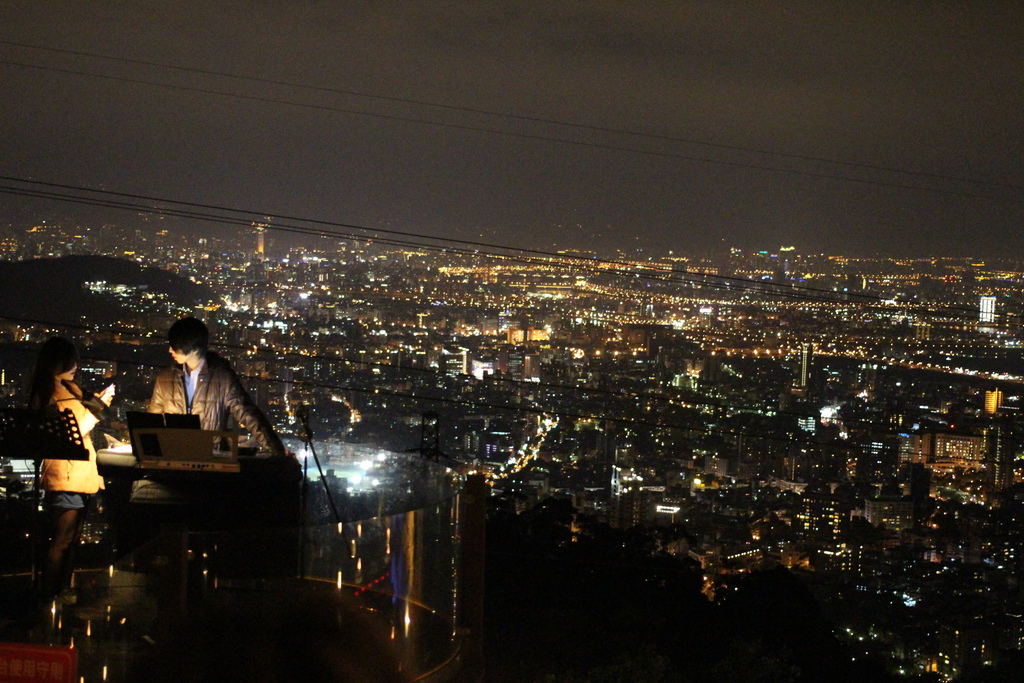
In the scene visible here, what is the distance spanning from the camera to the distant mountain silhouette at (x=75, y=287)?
22.5m

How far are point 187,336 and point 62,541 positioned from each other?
1500 mm

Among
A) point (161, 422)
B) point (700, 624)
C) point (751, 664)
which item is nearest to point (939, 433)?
point (700, 624)

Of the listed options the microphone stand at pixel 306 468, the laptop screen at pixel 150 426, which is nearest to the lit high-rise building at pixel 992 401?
the microphone stand at pixel 306 468

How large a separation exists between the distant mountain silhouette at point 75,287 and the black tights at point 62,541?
55.3ft

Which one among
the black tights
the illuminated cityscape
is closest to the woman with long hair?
the black tights

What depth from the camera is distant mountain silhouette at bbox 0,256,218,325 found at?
22.5 metres

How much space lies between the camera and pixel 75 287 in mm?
23578

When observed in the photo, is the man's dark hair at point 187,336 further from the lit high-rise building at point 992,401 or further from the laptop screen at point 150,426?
the lit high-rise building at point 992,401

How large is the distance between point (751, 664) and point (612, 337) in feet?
56.2

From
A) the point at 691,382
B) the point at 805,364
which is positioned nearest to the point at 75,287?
the point at 691,382

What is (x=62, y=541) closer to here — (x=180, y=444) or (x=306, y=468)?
(x=180, y=444)

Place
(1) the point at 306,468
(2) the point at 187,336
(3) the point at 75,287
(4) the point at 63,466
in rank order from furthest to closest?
(3) the point at 75,287, (2) the point at 187,336, (1) the point at 306,468, (4) the point at 63,466

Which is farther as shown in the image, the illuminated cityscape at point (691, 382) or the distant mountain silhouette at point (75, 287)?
the distant mountain silhouette at point (75, 287)

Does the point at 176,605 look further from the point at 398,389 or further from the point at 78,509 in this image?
the point at 398,389
